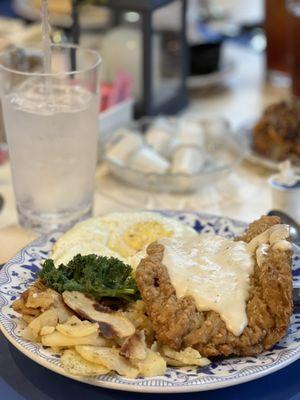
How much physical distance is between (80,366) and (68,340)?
0.04 meters

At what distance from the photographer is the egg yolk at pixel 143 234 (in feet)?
4.12

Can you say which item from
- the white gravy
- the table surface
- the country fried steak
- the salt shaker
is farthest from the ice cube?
the country fried steak

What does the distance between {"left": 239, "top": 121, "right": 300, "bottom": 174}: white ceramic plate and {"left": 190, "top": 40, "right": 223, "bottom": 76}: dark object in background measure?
0.43 meters

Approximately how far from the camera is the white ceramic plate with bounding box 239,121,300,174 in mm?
1708

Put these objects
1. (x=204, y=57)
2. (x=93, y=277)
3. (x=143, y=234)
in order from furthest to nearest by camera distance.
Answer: (x=204, y=57), (x=143, y=234), (x=93, y=277)

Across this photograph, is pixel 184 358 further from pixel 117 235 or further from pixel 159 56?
pixel 159 56

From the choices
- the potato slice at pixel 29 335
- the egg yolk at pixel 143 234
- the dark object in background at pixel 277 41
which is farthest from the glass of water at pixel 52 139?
the dark object in background at pixel 277 41

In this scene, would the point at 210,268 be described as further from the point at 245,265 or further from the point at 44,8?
the point at 44,8

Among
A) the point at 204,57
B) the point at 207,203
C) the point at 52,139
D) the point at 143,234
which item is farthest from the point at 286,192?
the point at 204,57

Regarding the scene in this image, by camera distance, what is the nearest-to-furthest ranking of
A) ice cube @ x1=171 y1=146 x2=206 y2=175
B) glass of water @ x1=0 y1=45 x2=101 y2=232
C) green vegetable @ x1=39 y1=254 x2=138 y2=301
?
green vegetable @ x1=39 y1=254 x2=138 y2=301
glass of water @ x1=0 y1=45 x2=101 y2=232
ice cube @ x1=171 y1=146 x2=206 y2=175

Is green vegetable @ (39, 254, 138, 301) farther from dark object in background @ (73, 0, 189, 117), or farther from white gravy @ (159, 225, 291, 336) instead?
dark object in background @ (73, 0, 189, 117)

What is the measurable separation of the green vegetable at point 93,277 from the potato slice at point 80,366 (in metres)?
0.11

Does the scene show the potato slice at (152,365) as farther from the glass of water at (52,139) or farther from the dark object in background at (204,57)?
the dark object in background at (204,57)

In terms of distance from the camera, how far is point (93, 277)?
106 cm
